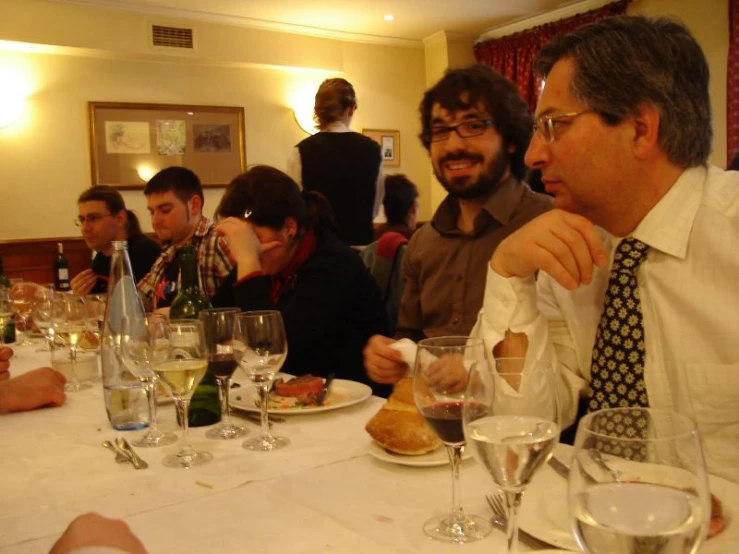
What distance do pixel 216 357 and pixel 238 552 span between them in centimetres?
46

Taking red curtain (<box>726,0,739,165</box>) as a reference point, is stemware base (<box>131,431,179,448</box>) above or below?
below

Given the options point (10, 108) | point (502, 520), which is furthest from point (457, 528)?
point (10, 108)

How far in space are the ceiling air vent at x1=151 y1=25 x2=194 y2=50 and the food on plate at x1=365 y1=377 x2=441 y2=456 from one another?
522 centimetres

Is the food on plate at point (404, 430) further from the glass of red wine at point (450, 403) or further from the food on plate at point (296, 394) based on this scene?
the food on plate at point (296, 394)

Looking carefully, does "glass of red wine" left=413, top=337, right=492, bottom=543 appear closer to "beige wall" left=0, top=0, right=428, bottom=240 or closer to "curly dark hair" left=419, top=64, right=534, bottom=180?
"curly dark hair" left=419, top=64, right=534, bottom=180

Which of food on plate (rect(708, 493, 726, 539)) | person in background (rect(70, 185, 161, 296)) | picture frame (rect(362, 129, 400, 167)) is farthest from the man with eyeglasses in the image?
picture frame (rect(362, 129, 400, 167))

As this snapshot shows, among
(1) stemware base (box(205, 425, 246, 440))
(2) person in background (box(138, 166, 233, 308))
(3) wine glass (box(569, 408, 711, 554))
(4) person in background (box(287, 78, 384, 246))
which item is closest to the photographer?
(3) wine glass (box(569, 408, 711, 554))

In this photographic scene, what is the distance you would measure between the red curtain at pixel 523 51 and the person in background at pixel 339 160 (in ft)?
7.31

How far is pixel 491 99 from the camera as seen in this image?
81.7 inches

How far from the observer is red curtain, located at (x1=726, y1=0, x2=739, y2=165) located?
4684 mm

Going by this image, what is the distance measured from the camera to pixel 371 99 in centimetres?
668

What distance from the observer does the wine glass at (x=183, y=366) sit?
1.09 m

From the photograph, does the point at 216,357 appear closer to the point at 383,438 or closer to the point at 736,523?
the point at 383,438

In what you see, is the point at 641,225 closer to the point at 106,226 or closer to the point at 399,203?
the point at 399,203
